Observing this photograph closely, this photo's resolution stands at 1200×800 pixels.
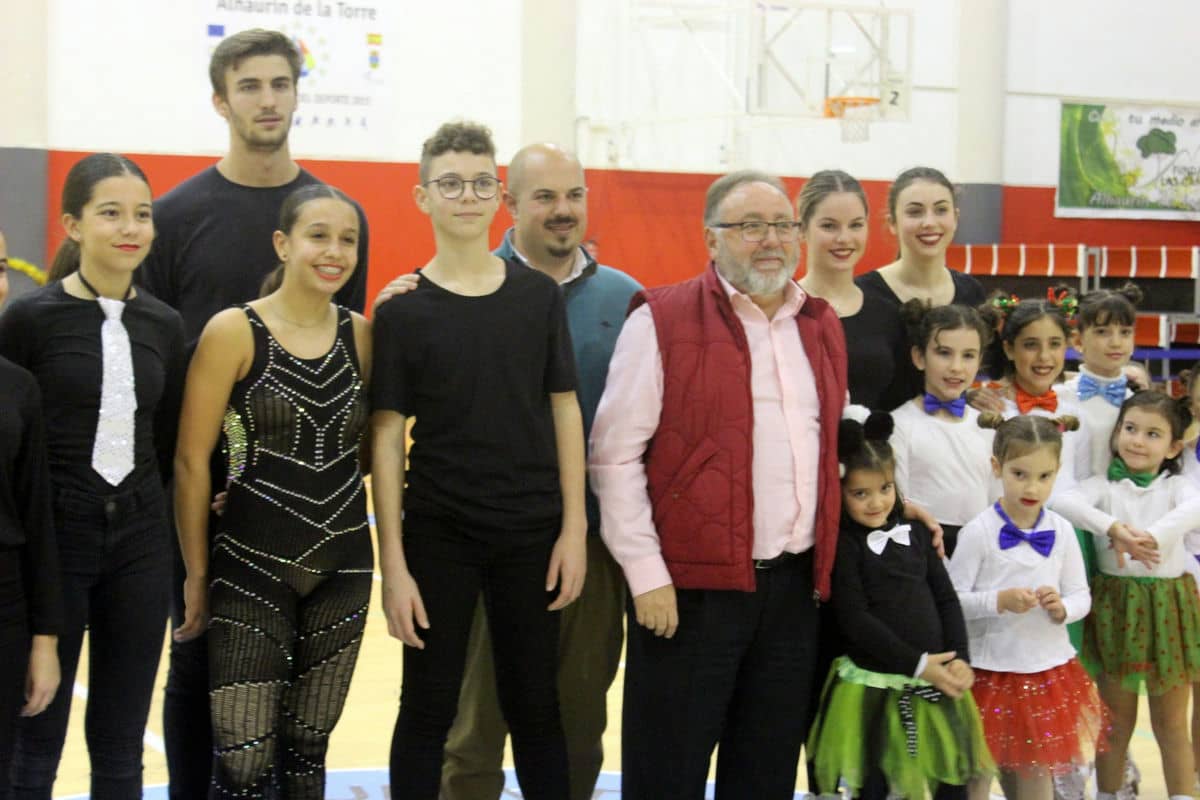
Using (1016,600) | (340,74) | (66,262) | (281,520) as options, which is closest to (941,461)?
(1016,600)

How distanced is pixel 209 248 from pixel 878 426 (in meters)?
1.64

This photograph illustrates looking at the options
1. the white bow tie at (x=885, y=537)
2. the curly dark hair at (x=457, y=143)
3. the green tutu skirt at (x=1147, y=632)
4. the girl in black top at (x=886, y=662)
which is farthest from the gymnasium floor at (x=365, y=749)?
the curly dark hair at (x=457, y=143)

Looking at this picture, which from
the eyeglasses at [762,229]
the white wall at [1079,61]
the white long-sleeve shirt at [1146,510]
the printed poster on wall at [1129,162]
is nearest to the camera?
the eyeglasses at [762,229]

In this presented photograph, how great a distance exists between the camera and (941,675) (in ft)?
10.7

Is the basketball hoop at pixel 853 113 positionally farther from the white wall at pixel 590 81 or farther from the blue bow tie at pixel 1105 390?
the blue bow tie at pixel 1105 390

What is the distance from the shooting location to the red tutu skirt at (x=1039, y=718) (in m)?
3.49

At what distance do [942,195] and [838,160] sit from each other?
29.3 ft

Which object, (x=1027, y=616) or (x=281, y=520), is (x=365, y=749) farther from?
(x=1027, y=616)

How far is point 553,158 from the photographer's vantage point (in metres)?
3.47

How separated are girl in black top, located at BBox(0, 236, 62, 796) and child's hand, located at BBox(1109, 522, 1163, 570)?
270 centimetres

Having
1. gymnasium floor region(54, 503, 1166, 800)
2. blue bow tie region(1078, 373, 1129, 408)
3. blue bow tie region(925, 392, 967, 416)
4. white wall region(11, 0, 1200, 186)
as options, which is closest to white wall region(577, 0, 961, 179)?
white wall region(11, 0, 1200, 186)

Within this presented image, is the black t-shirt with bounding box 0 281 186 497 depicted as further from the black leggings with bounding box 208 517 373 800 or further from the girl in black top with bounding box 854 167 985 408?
the girl in black top with bounding box 854 167 985 408

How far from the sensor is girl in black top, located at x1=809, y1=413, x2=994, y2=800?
3256 mm

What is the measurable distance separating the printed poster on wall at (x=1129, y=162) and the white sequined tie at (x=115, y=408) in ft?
39.1
